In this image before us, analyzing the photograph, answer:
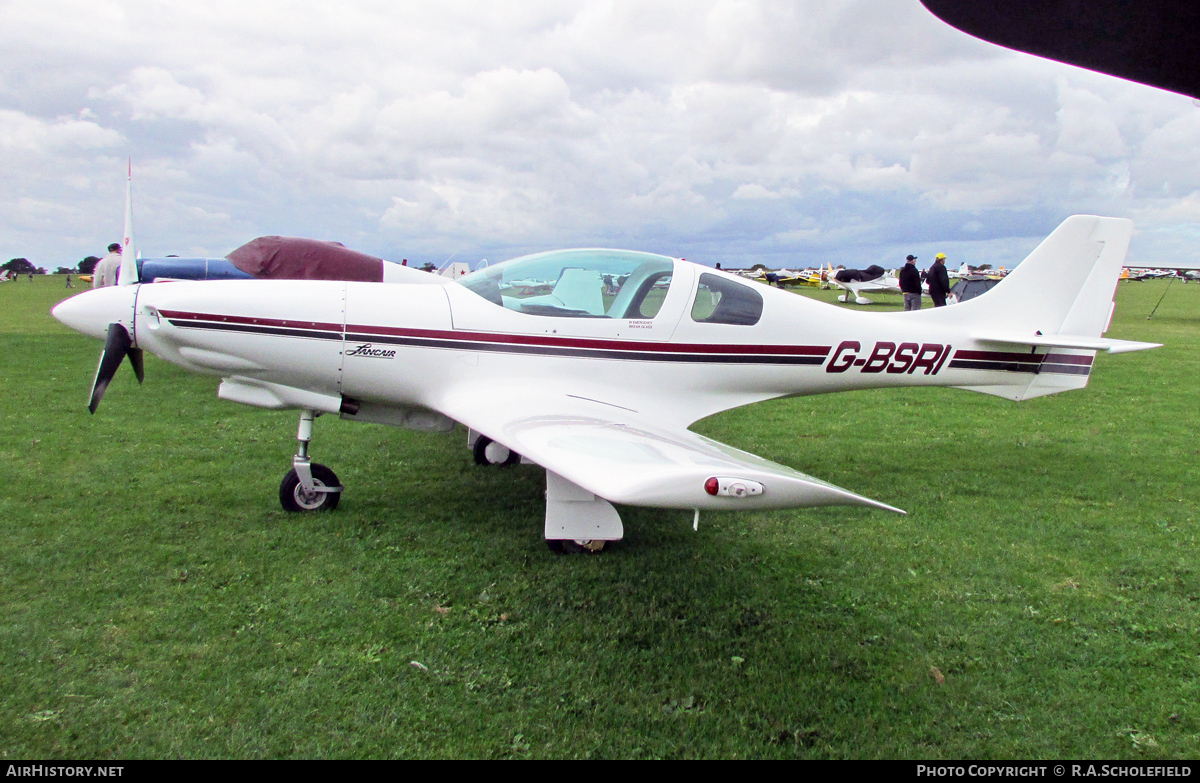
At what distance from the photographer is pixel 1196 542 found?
16.0ft

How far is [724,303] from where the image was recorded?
213 inches

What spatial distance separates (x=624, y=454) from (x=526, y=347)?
1.76 metres

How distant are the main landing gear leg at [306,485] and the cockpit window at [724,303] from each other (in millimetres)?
3006

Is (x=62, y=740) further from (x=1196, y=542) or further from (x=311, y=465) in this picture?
(x=1196, y=542)

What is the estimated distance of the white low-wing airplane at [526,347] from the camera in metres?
4.85

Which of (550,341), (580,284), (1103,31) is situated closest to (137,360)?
(550,341)

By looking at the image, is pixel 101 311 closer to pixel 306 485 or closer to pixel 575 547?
pixel 306 485

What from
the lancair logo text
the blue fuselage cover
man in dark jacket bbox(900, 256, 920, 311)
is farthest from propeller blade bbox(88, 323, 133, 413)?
man in dark jacket bbox(900, 256, 920, 311)

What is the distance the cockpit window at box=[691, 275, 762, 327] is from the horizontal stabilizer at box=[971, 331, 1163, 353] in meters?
2.14

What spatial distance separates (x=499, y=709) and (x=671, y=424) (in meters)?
2.51

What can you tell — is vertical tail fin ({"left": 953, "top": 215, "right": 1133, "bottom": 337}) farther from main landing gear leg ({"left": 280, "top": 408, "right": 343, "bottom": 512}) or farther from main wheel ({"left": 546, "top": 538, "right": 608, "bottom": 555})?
main landing gear leg ({"left": 280, "top": 408, "right": 343, "bottom": 512})

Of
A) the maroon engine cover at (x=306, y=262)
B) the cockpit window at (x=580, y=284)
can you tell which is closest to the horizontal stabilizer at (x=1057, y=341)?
the cockpit window at (x=580, y=284)

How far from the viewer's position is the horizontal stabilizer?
605 cm
